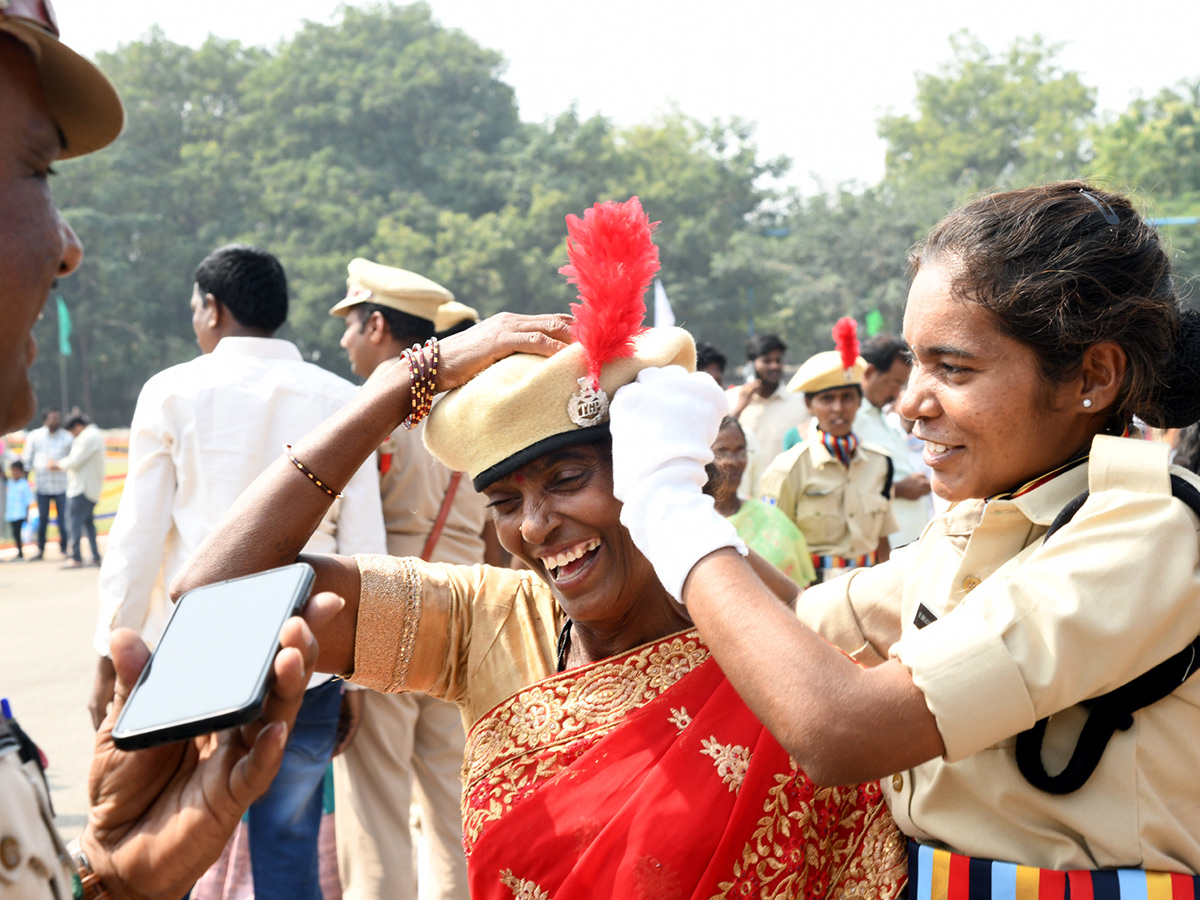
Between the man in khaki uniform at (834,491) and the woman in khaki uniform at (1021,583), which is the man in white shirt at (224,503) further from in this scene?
the man in khaki uniform at (834,491)

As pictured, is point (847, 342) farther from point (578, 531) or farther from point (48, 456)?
point (48, 456)

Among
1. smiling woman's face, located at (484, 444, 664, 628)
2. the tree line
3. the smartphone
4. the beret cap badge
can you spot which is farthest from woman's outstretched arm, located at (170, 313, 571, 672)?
the tree line

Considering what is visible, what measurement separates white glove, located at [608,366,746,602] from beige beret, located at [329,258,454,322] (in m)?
2.76

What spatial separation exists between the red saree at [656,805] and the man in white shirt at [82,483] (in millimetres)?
13466

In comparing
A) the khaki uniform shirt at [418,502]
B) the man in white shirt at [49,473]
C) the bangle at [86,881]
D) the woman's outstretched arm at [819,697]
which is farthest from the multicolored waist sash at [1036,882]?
the man in white shirt at [49,473]

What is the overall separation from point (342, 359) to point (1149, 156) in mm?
34052

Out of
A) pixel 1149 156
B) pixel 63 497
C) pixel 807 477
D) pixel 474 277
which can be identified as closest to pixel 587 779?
pixel 807 477

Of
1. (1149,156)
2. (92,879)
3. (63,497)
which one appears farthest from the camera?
(1149,156)

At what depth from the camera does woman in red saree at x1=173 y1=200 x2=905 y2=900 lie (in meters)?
1.74

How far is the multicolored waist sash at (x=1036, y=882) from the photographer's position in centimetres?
146

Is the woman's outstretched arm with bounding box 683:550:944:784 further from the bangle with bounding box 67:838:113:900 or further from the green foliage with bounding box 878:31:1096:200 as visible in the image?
the green foliage with bounding box 878:31:1096:200

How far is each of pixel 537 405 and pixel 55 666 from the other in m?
7.88

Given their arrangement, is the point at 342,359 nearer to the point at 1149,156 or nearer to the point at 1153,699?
the point at 1149,156

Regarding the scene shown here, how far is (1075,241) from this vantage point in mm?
1600
